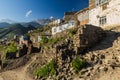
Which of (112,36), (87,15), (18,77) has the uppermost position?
(87,15)

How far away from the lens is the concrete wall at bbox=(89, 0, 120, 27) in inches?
1625

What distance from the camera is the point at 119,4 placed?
1610 inches

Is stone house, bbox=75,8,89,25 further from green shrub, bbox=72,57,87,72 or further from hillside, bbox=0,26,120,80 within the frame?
green shrub, bbox=72,57,87,72

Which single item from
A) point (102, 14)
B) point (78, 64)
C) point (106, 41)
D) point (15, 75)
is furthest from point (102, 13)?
point (15, 75)

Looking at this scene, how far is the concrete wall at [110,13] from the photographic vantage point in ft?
135

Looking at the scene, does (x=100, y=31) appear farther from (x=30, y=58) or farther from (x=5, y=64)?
(x=5, y=64)

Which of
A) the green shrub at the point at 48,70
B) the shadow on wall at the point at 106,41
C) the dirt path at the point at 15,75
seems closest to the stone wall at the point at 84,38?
the shadow on wall at the point at 106,41

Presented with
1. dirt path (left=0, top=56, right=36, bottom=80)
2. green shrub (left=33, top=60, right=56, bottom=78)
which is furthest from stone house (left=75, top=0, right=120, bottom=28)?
dirt path (left=0, top=56, right=36, bottom=80)

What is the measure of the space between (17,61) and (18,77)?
1161 cm

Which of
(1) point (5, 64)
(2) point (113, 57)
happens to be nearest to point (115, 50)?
(2) point (113, 57)

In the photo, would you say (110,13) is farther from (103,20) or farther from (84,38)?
(84,38)

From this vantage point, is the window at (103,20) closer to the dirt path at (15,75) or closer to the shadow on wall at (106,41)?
the shadow on wall at (106,41)

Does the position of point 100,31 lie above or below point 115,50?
above

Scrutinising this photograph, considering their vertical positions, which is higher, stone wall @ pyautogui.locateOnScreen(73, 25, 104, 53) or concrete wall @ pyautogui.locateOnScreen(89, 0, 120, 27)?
concrete wall @ pyautogui.locateOnScreen(89, 0, 120, 27)
